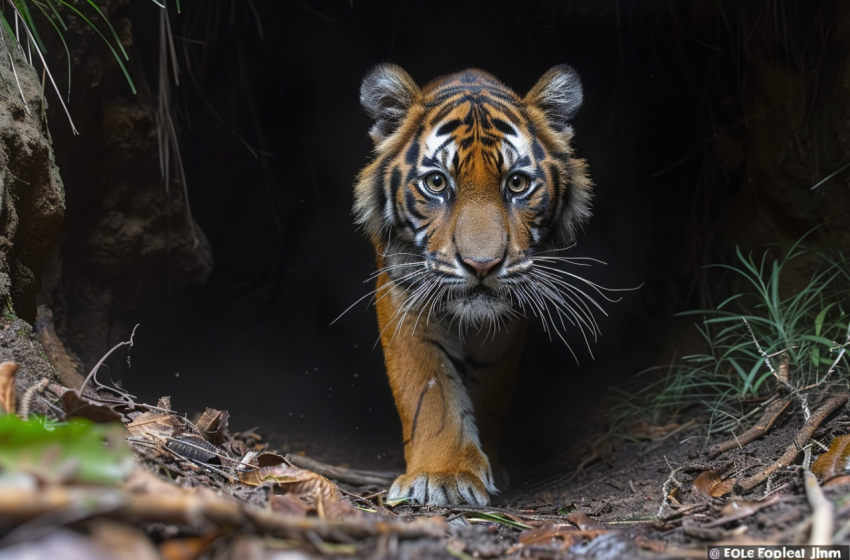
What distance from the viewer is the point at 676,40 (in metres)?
3.93

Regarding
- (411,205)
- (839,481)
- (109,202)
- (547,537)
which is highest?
(109,202)

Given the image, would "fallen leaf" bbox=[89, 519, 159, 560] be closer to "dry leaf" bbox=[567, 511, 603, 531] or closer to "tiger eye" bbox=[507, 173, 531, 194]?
"dry leaf" bbox=[567, 511, 603, 531]

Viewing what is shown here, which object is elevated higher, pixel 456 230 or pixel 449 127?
pixel 449 127

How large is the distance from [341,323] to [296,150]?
1644 millimetres

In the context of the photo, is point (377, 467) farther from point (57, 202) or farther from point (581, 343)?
point (57, 202)

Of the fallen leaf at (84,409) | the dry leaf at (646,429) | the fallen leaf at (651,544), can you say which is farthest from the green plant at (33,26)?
the dry leaf at (646,429)

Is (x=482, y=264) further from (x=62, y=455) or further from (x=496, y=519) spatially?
(x=62, y=455)

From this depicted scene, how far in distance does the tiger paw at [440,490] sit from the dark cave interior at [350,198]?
182cm

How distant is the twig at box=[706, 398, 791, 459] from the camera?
2.18m

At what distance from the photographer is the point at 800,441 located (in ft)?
5.74

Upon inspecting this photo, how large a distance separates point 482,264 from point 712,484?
102 cm

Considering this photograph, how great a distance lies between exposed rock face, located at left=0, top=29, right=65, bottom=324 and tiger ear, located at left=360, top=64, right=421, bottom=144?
4.26 ft

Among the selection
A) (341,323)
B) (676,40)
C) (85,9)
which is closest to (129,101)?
(85,9)

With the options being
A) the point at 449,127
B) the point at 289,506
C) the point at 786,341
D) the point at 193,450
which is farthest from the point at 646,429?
the point at 289,506
